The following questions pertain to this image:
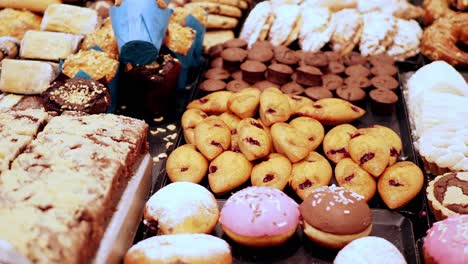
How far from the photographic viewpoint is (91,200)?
1.84 metres

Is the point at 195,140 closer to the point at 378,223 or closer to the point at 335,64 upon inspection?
the point at 378,223

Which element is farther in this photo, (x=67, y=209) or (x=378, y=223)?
(x=378, y=223)

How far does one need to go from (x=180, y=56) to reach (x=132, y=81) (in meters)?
0.40

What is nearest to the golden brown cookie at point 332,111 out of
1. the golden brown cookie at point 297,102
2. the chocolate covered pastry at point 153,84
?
the golden brown cookie at point 297,102

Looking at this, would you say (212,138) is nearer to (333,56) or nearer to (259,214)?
(259,214)

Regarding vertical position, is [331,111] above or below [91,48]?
below

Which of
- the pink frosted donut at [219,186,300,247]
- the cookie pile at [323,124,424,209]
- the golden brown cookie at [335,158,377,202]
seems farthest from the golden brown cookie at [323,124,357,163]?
the pink frosted donut at [219,186,300,247]

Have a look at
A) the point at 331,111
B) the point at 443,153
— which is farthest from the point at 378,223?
the point at 331,111

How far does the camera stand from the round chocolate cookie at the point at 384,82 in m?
3.29

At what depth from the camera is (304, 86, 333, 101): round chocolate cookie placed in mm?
3148

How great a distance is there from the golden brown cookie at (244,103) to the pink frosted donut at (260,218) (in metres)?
0.76

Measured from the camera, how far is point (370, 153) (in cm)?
255

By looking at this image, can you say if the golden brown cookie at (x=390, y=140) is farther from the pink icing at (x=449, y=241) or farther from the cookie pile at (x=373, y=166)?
the pink icing at (x=449, y=241)

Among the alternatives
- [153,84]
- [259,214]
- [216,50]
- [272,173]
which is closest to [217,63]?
[216,50]
